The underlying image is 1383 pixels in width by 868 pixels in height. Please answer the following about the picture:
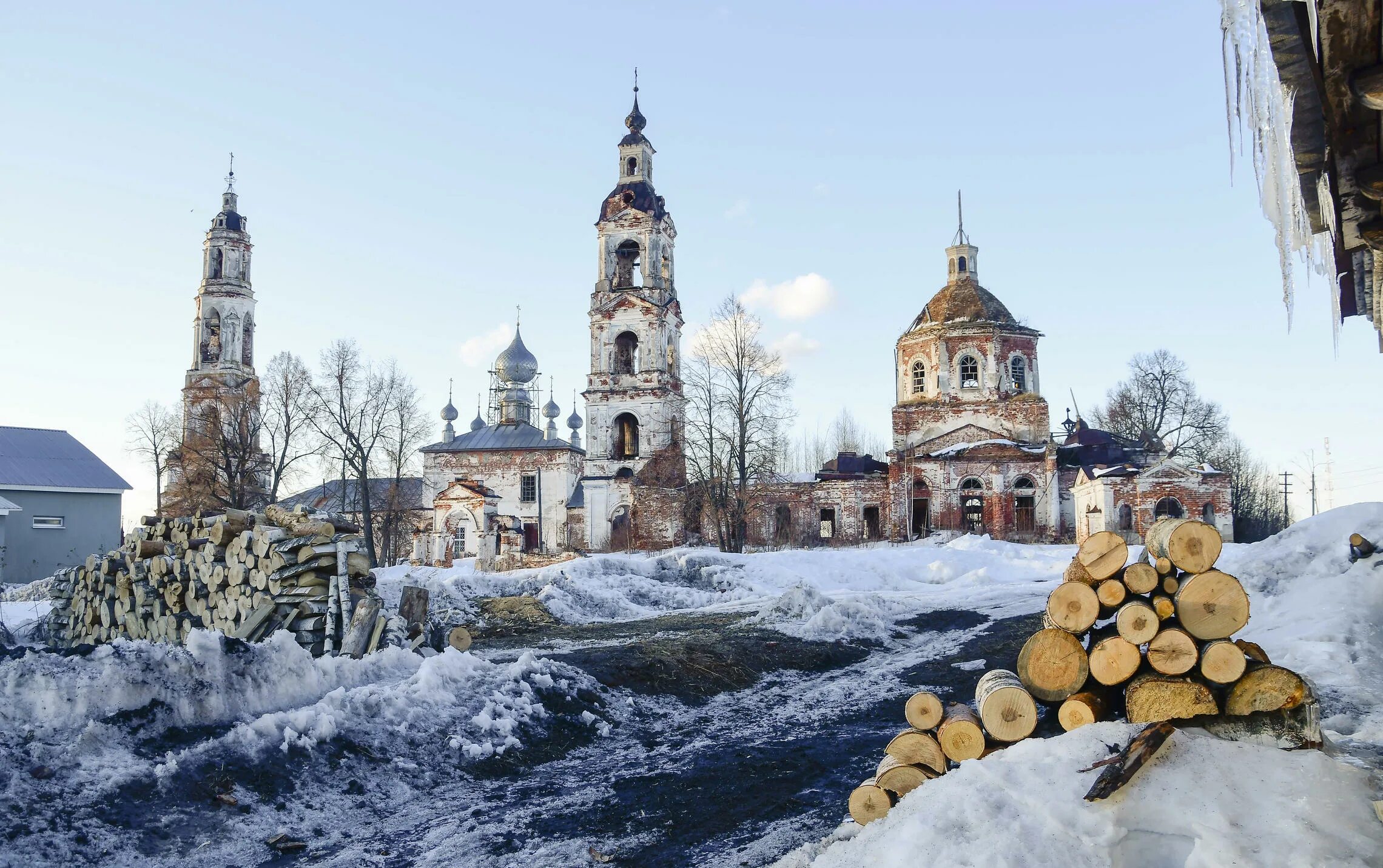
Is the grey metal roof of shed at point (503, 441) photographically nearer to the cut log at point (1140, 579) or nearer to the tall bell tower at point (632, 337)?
the tall bell tower at point (632, 337)

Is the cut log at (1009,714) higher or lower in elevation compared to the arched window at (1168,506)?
lower

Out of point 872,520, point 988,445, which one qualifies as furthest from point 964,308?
point 872,520

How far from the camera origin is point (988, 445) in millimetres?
36531

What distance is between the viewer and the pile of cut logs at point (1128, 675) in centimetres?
479

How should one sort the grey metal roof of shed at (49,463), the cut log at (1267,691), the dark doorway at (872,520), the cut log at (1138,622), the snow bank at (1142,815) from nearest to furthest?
the snow bank at (1142,815) → the cut log at (1267,691) → the cut log at (1138,622) → the grey metal roof of shed at (49,463) → the dark doorway at (872,520)

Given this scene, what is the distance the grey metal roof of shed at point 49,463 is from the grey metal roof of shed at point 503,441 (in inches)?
625

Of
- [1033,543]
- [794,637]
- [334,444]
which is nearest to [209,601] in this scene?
[794,637]

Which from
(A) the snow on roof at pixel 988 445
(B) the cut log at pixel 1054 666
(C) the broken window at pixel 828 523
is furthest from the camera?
(C) the broken window at pixel 828 523

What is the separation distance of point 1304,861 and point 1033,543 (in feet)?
106

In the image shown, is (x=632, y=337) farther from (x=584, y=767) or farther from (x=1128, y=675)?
(x=1128, y=675)

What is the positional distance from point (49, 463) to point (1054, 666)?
34.3 meters

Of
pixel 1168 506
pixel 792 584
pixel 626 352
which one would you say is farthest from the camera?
pixel 626 352

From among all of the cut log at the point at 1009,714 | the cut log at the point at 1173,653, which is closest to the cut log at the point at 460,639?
the cut log at the point at 1009,714

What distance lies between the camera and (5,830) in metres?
5.16
